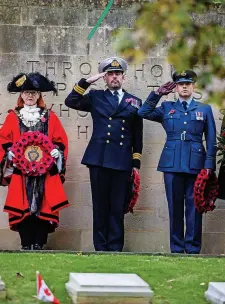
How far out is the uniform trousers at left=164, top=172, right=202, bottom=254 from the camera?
1047cm

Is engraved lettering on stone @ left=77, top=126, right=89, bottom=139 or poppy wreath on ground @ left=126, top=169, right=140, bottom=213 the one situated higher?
engraved lettering on stone @ left=77, top=126, right=89, bottom=139

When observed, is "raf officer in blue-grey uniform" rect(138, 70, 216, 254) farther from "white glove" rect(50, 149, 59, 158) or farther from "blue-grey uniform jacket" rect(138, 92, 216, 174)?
"white glove" rect(50, 149, 59, 158)

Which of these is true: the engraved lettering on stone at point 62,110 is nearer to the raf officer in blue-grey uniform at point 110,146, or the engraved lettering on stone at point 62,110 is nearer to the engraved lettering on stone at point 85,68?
the engraved lettering on stone at point 85,68

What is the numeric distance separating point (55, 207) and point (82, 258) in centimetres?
220

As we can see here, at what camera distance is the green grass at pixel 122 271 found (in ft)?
22.4

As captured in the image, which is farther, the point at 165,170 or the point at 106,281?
the point at 165,170

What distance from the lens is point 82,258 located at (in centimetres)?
847

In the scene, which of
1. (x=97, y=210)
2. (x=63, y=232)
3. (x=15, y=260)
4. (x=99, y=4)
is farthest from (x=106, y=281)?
(x=99, y=4)

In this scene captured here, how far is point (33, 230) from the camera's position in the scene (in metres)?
10.6

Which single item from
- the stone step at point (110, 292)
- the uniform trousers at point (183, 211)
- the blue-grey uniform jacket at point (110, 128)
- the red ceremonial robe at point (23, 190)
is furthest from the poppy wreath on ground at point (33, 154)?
the stone step at point (110, 292)

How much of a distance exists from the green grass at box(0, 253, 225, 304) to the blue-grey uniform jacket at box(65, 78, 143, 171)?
1.97 m

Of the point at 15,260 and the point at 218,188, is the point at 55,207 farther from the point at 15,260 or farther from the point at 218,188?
the point at 15,260

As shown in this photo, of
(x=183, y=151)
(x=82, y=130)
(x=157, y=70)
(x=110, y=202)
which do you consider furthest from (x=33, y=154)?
(x=157, y=70)

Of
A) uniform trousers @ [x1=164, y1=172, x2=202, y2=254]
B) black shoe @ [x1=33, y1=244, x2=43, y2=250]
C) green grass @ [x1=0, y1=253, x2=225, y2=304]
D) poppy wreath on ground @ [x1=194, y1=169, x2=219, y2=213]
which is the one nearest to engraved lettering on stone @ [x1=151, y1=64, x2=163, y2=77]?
uniform trousers @ [x1=164, y1=172, x2=202, y2=254]
